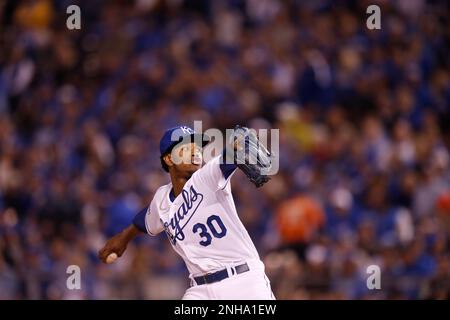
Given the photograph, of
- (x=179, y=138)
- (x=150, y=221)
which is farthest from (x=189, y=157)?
(x=150, y=221)

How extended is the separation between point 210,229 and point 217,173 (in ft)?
1.28

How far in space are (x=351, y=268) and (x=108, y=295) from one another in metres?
2.12

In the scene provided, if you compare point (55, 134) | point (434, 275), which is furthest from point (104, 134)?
point (434, 275)

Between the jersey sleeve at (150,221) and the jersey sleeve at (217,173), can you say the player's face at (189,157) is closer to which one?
the jersey sleeve at (217,173)

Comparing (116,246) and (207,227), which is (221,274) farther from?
(116,246)

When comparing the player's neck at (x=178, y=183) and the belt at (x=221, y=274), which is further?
the player's neck at (x=178, y=183)

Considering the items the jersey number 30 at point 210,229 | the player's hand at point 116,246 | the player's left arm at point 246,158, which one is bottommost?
the player's hand at point 116,246

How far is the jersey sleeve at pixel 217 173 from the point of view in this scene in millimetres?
5359

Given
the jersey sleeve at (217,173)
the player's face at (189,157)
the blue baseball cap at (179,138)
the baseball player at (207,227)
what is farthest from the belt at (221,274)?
the blue baseball cap at (179,138)

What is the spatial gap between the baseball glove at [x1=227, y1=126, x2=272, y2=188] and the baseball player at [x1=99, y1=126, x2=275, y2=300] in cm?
18

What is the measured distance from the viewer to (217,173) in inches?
214

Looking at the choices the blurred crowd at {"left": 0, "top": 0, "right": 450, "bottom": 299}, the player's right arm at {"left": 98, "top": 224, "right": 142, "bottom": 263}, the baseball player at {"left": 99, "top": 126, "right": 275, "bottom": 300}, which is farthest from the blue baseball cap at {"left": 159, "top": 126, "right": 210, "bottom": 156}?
the blurred crowd at {"left": 0, "top": 0, "right": 450, "bottom": 299}

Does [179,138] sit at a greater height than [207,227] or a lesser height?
greater

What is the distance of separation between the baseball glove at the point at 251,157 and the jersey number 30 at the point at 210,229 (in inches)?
19.3
